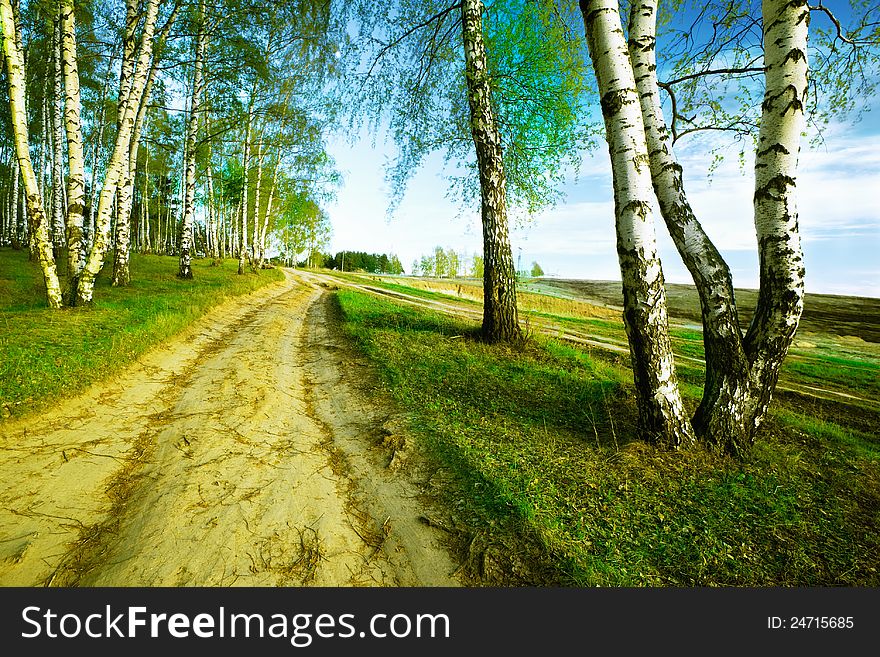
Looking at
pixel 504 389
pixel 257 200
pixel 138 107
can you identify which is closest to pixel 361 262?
pixel 257 200

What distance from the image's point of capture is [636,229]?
3.59m

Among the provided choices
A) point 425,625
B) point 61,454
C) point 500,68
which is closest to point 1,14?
point 61,454

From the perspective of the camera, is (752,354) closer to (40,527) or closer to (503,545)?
(503,545)

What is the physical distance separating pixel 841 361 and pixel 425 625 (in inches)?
618

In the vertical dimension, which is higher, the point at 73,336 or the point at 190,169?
the point at 190,169

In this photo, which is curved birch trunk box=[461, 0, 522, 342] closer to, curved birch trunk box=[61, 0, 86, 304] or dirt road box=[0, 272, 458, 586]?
dirt road box=[0, 272, 458, 586]

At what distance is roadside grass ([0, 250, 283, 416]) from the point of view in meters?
4.22

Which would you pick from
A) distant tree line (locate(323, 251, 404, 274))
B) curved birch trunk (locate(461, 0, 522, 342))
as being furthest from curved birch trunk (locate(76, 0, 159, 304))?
distant tree line (locate(323, 251, 404, 274))

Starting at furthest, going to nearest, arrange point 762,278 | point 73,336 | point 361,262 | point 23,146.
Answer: point 361,262 < point 23,146 < point 73,336 < point 762,278

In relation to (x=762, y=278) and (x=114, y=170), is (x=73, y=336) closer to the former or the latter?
(x=114, y=170)

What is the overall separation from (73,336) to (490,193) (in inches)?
299

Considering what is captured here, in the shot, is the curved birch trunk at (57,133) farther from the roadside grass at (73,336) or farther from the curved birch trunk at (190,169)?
the roadside grass at (73,336)

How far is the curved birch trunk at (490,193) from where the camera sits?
696 centimetres

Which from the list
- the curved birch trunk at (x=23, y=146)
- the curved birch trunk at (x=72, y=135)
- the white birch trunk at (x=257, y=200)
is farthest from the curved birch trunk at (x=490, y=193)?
the white birch trunk at (x=257, y=200)
